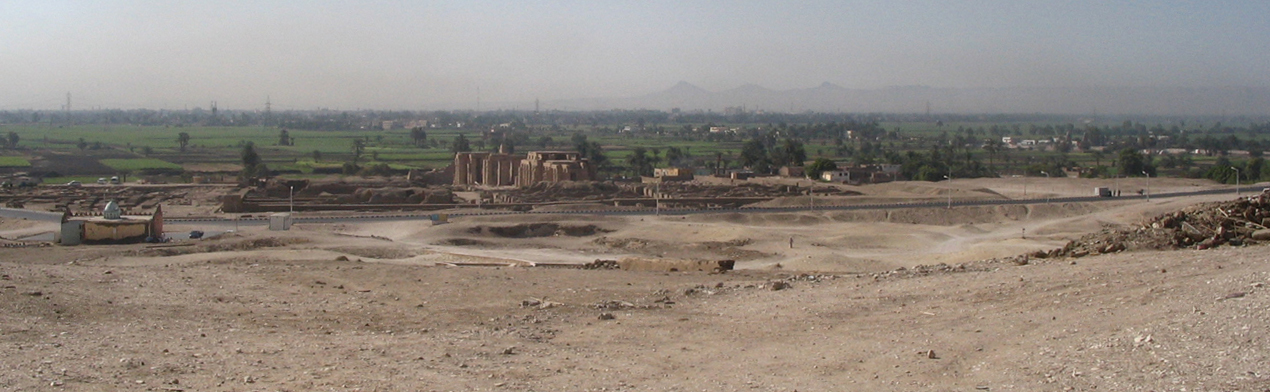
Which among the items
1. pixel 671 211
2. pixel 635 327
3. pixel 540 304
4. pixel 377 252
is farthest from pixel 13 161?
pixel 635 327

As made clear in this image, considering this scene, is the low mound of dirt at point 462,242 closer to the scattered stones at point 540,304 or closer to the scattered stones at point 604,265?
the scattered stones at point 604,265

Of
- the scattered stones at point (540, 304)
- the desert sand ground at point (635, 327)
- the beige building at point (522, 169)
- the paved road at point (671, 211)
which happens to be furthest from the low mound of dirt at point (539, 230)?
the scattered stones at point (540, 304)

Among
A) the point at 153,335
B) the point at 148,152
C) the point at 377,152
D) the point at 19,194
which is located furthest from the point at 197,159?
the point at 153,335

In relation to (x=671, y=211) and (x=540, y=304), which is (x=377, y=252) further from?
(x=671, y=211)

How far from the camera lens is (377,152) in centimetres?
12838

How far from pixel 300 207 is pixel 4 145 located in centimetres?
8481

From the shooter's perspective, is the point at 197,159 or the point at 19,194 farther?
the point at 197,159

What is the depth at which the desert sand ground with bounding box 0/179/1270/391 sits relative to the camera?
11688 mm

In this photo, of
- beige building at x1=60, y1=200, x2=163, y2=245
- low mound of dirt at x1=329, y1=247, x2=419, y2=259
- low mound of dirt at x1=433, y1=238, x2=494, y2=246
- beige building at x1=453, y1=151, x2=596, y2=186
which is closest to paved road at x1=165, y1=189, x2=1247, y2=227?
low mound of dirt at x1=433, y1=238, x2=494, y2=246

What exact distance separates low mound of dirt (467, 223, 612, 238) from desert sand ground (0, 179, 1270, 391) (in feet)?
64.0

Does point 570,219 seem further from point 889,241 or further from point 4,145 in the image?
point 4,145

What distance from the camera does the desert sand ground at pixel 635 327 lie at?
1169 centimetres

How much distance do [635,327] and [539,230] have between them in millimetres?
31584

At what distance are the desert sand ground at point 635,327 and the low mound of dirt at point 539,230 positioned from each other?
1950 centimetres
